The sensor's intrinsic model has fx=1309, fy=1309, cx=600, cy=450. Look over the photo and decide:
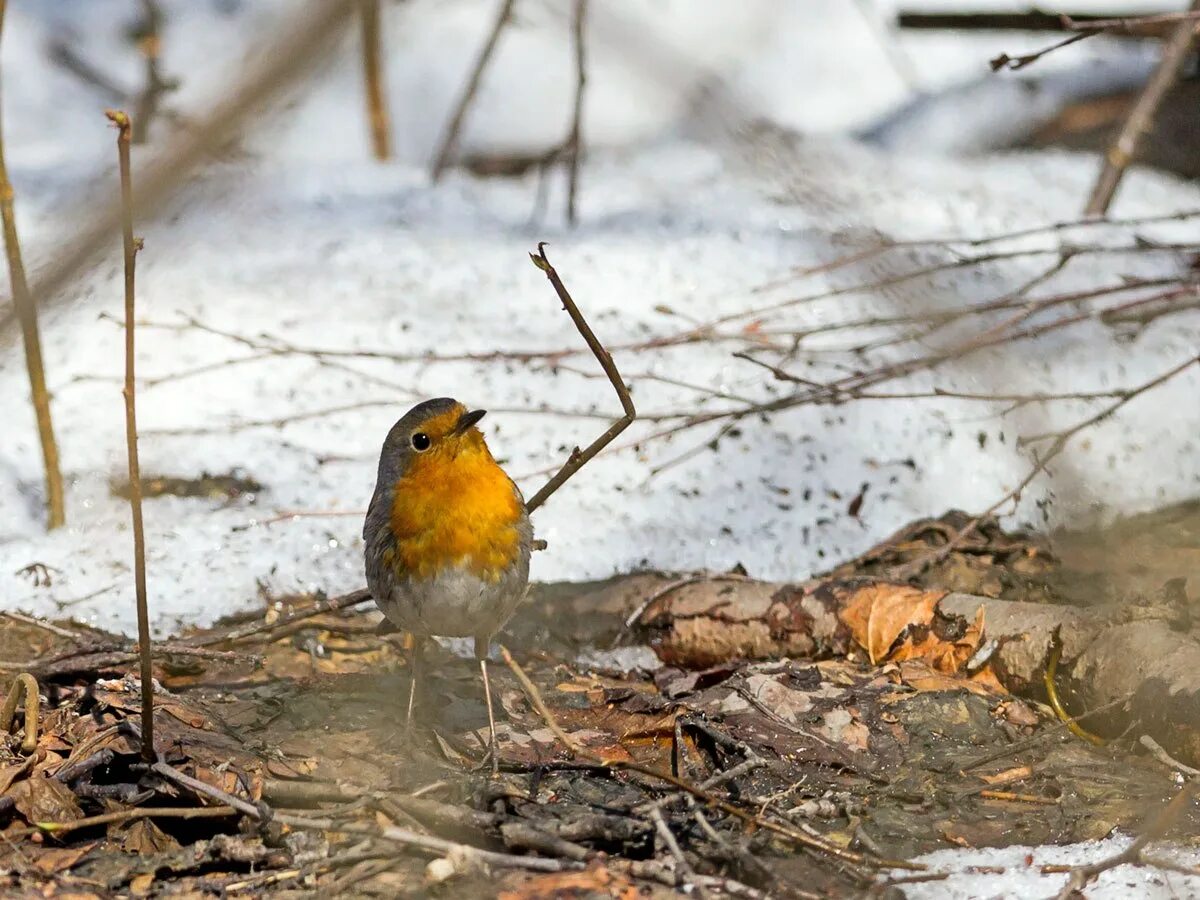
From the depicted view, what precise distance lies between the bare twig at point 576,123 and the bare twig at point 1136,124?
2090 millimetres

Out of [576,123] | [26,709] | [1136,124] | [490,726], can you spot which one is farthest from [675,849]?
[1136,124]

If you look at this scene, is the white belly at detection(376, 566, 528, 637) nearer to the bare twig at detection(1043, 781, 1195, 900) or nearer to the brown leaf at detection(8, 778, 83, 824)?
the brown leaf at detection(8, 778, 83, 824)

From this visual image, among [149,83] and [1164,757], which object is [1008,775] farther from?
[149,83]

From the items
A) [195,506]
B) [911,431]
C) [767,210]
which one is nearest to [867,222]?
[767,210]

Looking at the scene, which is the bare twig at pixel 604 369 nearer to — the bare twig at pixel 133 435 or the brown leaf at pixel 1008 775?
the bare twig at pixel 133 435

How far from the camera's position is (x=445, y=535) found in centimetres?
313

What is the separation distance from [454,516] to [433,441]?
22 cm

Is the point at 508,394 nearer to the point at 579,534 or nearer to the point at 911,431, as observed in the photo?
the point at 579,534

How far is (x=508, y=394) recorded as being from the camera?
15.1ft

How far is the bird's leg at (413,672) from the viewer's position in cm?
319

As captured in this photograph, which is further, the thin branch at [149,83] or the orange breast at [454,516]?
the thin branch at [149,83]

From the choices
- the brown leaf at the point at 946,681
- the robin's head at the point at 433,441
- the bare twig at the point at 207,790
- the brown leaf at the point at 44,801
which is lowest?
the brown leaf at the point at 946,681

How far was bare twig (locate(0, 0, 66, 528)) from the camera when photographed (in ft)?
10.9

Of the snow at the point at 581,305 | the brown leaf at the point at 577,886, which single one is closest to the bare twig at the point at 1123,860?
the snow at the point at 581,305
